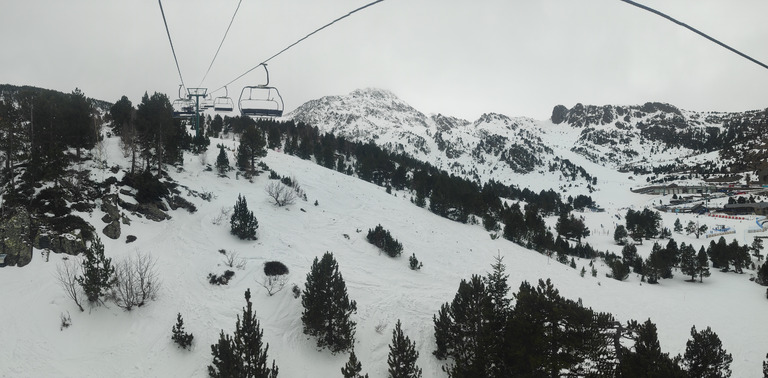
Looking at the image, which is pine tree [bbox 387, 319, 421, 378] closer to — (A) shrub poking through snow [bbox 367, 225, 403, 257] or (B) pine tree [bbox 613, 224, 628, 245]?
(A) shrub poking through snow [bbox 367, 225, 403, 257]

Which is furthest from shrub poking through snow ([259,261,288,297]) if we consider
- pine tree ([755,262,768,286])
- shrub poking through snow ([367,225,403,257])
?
pine tree ([755,262,768,286])

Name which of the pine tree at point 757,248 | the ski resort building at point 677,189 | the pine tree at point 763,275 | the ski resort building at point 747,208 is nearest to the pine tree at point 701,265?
the pine tree at point 763,275

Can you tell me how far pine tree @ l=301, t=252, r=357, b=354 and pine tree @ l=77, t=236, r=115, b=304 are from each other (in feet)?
37.1

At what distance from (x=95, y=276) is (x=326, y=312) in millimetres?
13210

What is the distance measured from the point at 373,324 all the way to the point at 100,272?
55.9 feet

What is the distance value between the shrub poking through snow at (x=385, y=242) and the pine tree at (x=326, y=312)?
15.2m

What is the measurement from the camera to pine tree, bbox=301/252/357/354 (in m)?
20.2

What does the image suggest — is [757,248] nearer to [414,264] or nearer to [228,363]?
[414,264]

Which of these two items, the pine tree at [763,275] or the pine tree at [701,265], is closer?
the pine tree at [763,275]

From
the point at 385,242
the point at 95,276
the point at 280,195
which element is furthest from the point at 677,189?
the point at 95,276

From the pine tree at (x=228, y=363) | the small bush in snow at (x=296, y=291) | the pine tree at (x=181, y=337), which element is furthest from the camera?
the small bush in snow at (x=296, y=291)

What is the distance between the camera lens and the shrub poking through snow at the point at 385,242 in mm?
35969

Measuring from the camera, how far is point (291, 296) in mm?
23719

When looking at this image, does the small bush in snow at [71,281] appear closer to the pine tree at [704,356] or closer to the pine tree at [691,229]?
the pine tree at [704,356]
